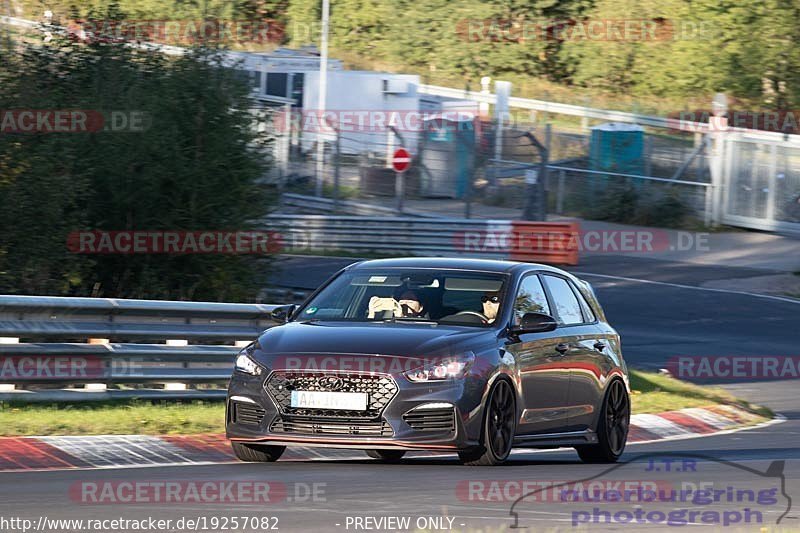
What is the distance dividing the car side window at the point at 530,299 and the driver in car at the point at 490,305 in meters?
0.17

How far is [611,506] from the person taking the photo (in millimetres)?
8172

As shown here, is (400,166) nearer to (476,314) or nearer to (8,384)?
(8,384)

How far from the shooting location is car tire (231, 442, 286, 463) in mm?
10062

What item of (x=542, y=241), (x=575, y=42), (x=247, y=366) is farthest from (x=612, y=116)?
(x=247, y=366)

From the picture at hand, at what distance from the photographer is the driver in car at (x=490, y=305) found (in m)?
10.5

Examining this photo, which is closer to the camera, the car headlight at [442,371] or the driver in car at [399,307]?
the car headlight at [442,371]

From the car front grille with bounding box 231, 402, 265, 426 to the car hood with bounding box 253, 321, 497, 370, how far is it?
294 millimetres

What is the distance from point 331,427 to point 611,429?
302cm

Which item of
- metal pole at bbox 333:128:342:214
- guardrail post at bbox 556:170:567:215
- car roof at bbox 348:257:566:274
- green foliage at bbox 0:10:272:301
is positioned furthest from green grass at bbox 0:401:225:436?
guardrail post at bbox 556:170:567:215

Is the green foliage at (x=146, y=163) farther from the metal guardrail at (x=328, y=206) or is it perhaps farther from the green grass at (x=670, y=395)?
the metal guardrail at (x=328, y=206)

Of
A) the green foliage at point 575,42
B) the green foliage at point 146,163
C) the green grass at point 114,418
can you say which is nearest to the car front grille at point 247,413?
the green grass at point 114,418

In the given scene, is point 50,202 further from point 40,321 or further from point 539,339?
point 539,339

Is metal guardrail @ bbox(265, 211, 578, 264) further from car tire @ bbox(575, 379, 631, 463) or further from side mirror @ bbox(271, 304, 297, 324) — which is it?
side mirror @ bbox(271, 304, 297, 324)

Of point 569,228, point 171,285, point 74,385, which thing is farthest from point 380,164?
point 74,385
